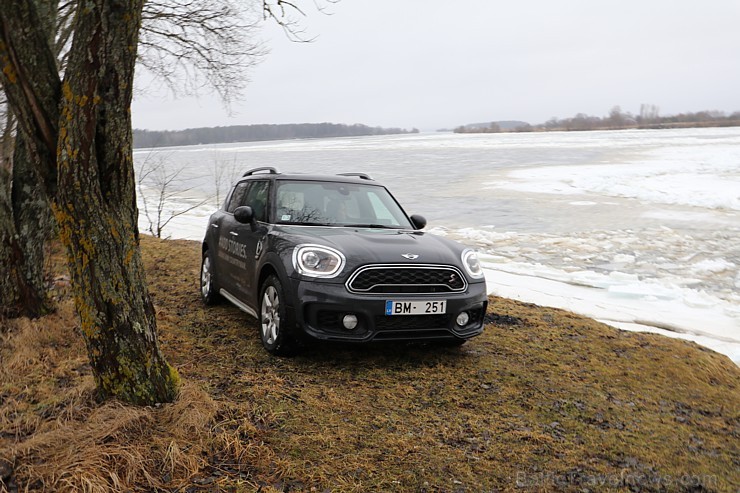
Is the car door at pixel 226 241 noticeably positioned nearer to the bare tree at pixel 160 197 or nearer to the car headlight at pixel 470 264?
the car headlight at pixel 470 264

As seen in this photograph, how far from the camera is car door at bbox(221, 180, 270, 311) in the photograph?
5.72 m

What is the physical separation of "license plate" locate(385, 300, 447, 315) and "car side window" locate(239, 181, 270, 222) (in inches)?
71.2

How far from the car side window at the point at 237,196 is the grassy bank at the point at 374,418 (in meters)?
1.43

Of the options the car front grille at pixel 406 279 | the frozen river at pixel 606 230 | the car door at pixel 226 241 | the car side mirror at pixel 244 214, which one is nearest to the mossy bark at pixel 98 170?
the car front grille at pixel 406 279

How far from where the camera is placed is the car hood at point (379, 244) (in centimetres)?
495

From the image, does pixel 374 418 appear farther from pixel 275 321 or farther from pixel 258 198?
pixel 258 198

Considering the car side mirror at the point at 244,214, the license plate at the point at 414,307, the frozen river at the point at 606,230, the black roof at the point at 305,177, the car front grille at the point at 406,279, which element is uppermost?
the black roof at the point at 305,177

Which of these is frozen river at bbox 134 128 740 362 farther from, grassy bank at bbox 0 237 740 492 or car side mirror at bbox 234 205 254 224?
car side mirror at bbox 234 205 254 224

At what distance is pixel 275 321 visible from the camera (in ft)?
17.1

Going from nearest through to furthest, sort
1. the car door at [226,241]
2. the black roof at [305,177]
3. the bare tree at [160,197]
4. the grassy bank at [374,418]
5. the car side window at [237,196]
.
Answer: the grassy bank at [374,418] < the black roof at [305,177] < the car door at [226,241] < the car side window at [237,196] < the bare tree at [160,197]

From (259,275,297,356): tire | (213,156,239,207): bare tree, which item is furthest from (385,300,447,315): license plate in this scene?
(213,156,239,207): bare tree

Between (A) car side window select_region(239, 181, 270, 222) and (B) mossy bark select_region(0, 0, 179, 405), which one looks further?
(A) car side window select_region(239, 181, 270, 222)

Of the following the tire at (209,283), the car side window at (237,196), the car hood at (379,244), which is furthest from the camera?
the tire at (209,283)

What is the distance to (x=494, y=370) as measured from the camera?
533 cm
